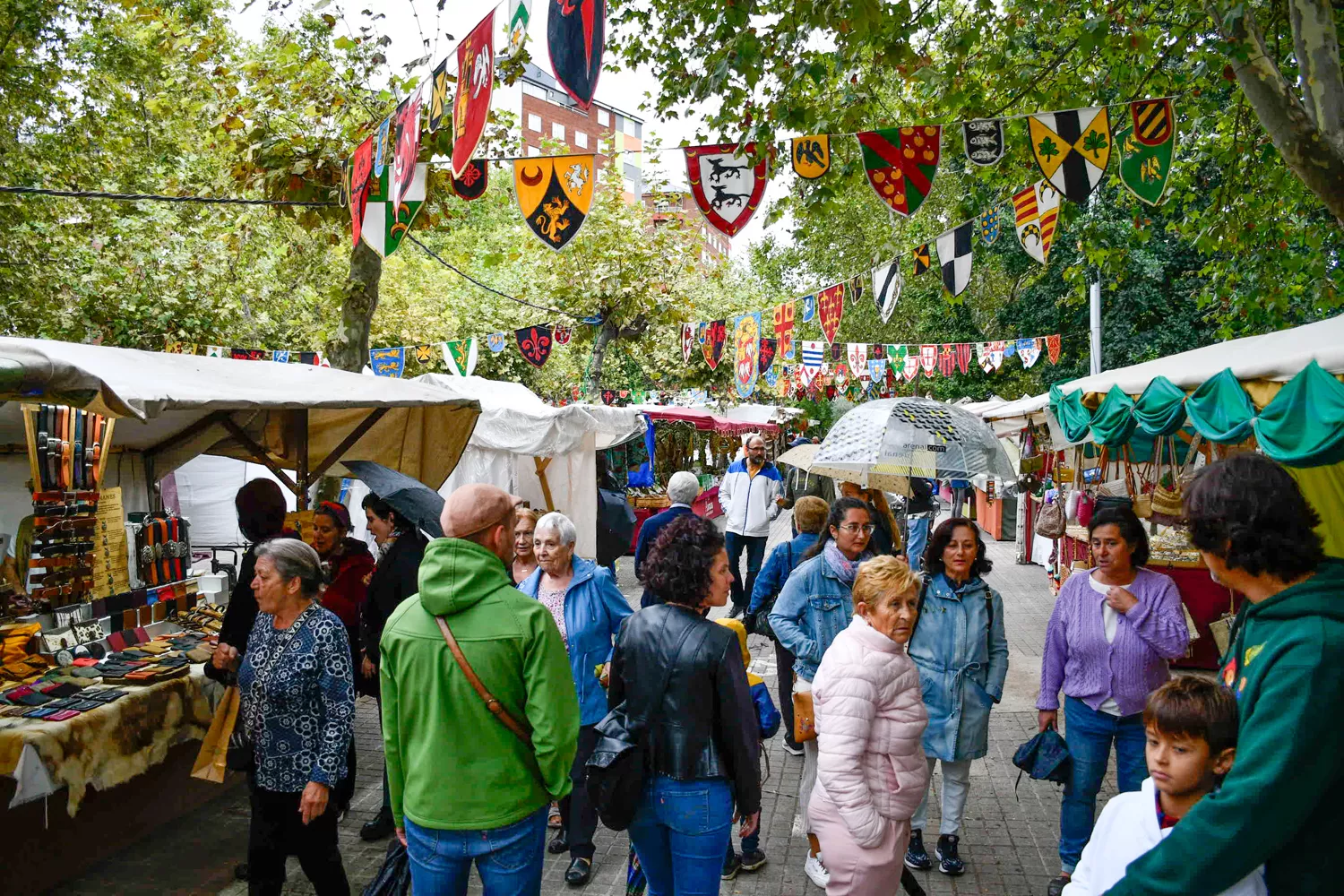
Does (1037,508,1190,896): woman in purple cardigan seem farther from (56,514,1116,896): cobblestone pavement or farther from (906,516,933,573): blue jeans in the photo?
(906,516,933,573): blue jeans

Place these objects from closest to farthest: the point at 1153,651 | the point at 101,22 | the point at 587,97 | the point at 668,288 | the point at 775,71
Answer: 1. the point at 587,97
2. the point at 1153,651
3. the point at 775,71
4. the point at 101,22
5. the point at 668,288

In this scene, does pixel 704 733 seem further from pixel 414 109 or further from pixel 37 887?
pixel 414 109

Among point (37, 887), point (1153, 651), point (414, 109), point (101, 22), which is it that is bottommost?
point (37, 887)

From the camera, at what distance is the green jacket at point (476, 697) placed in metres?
2.79

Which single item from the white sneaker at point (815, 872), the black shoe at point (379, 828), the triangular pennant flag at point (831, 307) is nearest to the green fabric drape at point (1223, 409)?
the white sneaker at point (815, 872)

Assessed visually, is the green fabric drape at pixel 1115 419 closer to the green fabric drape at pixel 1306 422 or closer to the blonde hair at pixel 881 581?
the green fabric drape at pixel 1306 422

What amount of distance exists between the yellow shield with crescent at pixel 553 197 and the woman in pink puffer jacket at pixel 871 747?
14.1 feet

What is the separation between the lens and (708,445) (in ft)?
91.4

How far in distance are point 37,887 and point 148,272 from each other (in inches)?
540

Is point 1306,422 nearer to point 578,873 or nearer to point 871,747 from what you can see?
point 871,747

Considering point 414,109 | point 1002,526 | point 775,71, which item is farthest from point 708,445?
point 414,109

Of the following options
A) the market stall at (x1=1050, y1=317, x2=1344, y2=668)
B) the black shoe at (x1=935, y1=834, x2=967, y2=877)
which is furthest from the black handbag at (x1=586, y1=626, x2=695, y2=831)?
the market stall at (x1=1050, y1=317, x2=1344, y2=668)

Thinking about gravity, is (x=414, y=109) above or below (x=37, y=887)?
above

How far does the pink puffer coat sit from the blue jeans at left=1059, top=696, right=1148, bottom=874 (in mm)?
1168
